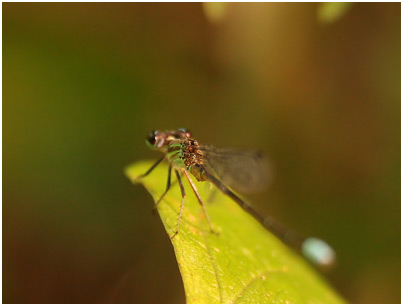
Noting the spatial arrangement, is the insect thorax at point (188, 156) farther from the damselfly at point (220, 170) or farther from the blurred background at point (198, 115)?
the blurred background at point (198, 115)

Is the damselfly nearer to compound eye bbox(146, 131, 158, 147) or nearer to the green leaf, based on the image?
compound eye bbox(146, 131, 158, 147)

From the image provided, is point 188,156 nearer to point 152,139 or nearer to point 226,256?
point 152,139

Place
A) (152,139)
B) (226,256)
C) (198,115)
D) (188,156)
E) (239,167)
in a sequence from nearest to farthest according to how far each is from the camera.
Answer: (226,256) < (188,156) < (152,139) < (239,167) < (198,115)

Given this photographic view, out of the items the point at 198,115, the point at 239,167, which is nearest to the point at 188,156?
the point at 239,167

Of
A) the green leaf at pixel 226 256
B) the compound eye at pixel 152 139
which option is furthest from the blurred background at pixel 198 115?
the compound eye at pixel 152 139

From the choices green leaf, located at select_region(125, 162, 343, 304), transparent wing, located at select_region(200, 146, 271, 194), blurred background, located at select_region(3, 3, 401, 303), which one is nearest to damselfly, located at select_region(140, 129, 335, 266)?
transparent wing, located at select_region(200, 146, 271, 194)

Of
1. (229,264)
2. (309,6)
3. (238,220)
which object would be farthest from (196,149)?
(309,6)

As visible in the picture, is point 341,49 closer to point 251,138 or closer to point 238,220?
point 251,138
